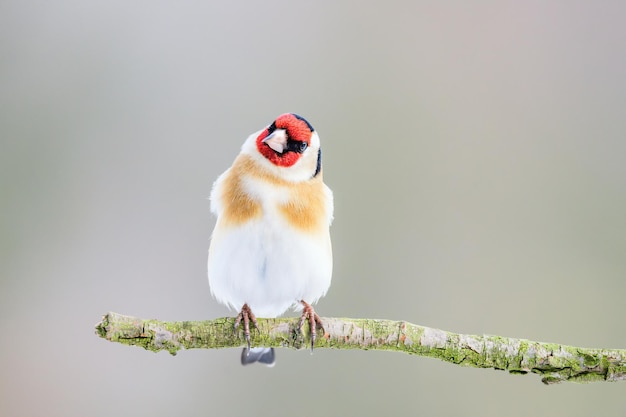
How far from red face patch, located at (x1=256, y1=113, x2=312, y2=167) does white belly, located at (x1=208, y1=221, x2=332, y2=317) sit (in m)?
0.15

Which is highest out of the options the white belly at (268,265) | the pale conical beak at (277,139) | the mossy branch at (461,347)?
the pale conical beak at (277,139)

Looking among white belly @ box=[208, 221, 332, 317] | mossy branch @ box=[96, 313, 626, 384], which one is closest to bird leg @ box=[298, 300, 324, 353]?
mossy branch @ box=[96, 313, 626, 384]

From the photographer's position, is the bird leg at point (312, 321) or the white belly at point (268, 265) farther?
the white belly at point (268, 265)

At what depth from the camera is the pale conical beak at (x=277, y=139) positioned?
5.00ft

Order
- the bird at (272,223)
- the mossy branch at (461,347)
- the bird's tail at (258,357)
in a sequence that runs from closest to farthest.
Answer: the mossy branch at (461,347), the bird at (272,223), the bird's tail at (258,357)

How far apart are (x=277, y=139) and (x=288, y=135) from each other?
26mm

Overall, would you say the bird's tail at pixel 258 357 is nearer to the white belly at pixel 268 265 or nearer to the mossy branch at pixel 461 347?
the white belly at pixel 268 265

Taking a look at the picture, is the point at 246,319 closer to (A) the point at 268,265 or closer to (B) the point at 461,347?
(A) the point at 268,265

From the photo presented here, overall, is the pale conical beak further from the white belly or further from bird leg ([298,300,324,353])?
bird leg ([298,300,324,353])

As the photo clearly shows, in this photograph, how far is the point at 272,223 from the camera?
1619 mm

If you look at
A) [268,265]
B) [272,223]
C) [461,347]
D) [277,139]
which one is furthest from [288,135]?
[461,347]

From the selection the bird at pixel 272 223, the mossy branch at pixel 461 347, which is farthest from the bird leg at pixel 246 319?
the bird at pixel 272 223

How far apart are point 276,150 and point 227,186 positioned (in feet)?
0.64

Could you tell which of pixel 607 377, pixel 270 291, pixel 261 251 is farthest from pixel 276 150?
pixel 607 377
